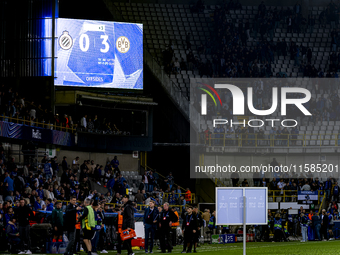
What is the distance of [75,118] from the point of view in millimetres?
39500

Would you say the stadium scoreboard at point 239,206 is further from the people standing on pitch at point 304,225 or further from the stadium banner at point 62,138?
the stadium banner at point 62,138

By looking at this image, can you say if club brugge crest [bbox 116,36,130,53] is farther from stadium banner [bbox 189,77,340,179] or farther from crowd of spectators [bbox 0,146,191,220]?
crowd of spectators [bbox 0,146,191,220]

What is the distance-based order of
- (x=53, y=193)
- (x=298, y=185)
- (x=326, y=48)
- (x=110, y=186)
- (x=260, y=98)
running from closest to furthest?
(x=53, y=193) → (x=110, y=186) → (x=298, y=185) → (x=260, y=98) → (x=326, y=48)

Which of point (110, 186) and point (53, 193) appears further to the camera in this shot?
point (110, 186)

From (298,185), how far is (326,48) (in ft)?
54.1

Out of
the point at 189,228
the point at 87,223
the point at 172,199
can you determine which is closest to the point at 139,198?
the point at 172,199

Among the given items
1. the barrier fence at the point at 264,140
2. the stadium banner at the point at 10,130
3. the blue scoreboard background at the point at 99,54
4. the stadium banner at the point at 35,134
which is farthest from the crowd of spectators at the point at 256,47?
the stadium banner at the point at 10,130

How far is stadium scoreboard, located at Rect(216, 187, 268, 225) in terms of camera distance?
12.2 meters

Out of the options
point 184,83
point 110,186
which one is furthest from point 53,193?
point 184,83

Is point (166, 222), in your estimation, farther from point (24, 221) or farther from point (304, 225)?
point (304, 225)

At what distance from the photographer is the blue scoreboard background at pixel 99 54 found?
38.5 m

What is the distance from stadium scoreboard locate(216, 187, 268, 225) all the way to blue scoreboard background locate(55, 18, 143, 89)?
27.3 meters

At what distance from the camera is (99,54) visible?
129 feet

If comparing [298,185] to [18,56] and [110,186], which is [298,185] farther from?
[18,56]
